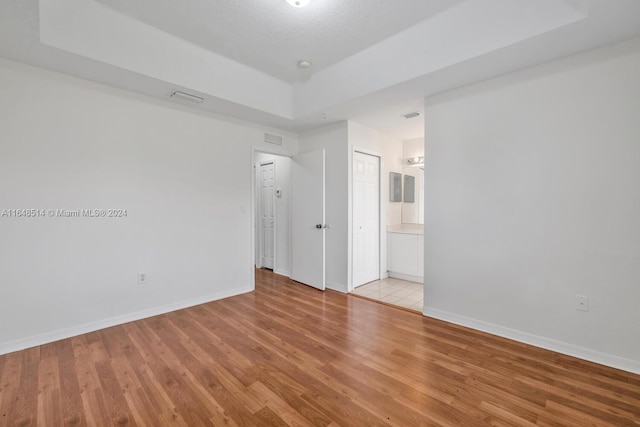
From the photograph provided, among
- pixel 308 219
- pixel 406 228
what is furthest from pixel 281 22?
pixel 406 228

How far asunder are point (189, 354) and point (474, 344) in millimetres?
2584

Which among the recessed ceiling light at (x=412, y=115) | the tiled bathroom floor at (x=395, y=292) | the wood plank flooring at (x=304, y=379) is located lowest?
the wood plank flooring at (x=304, y=379)

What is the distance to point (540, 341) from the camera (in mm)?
2566

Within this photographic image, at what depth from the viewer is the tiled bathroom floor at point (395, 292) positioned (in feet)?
12.3

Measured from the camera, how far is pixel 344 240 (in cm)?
418

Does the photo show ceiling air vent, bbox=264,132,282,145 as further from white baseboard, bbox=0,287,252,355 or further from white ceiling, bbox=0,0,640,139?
white baseboard, bbox=0,287,252,355

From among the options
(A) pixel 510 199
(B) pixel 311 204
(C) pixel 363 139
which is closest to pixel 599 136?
(A) pixel 510 199

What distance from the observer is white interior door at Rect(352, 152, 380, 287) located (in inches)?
172

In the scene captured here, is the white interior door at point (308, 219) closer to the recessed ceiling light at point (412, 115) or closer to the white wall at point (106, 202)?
the white wall at point (106, 202)

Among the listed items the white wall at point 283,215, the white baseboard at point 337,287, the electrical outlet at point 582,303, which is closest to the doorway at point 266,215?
the white wall at point 283,215

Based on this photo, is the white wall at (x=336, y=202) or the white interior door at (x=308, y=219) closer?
the white wall at (x=336, y=202)

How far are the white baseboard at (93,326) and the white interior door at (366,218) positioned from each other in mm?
2092

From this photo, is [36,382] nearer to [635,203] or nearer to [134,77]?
[134,77]

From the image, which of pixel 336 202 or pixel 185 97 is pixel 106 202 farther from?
pixel 336 202
